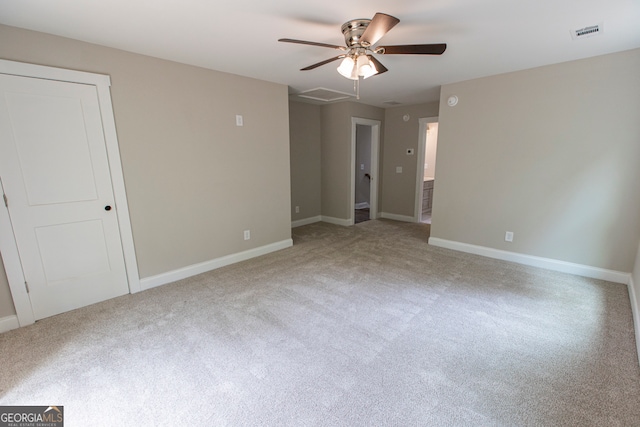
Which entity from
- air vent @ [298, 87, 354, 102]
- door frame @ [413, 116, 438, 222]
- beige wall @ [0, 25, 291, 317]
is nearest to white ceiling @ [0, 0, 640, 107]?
beige wall @ [0, 25, 291, 317]

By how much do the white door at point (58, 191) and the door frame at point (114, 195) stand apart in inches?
1.4

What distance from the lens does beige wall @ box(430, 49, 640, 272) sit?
9.43 feet

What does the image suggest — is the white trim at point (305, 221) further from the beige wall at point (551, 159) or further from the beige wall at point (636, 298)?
the beige wall at point (636, 298)

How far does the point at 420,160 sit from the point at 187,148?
426 cm

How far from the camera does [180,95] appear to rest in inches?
118

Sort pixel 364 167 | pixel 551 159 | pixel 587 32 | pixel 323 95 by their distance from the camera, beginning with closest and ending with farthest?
1. pixel 587 32
2. pixel 551 159
3. pixel 323 95
4. pixel 364 167

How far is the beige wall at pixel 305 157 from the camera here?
209 inches

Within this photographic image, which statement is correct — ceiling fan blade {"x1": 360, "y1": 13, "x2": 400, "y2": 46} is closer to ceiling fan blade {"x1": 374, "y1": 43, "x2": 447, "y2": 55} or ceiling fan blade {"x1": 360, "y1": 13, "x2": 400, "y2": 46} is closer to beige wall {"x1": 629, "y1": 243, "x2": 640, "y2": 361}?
ceiling fan blade {"x1": 374, "y1": 43, "x2": 447, "y2": 55}

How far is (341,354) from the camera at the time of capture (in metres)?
2.01

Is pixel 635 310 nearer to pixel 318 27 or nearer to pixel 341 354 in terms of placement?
pixel 341 354

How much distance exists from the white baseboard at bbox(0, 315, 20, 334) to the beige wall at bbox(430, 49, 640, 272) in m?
4.99

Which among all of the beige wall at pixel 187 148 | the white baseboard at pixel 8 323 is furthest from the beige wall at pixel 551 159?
the white baseboard at pixel 8 323

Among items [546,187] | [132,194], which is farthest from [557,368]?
[132,194]

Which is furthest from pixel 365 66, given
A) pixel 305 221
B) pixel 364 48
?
pixel 305 221
